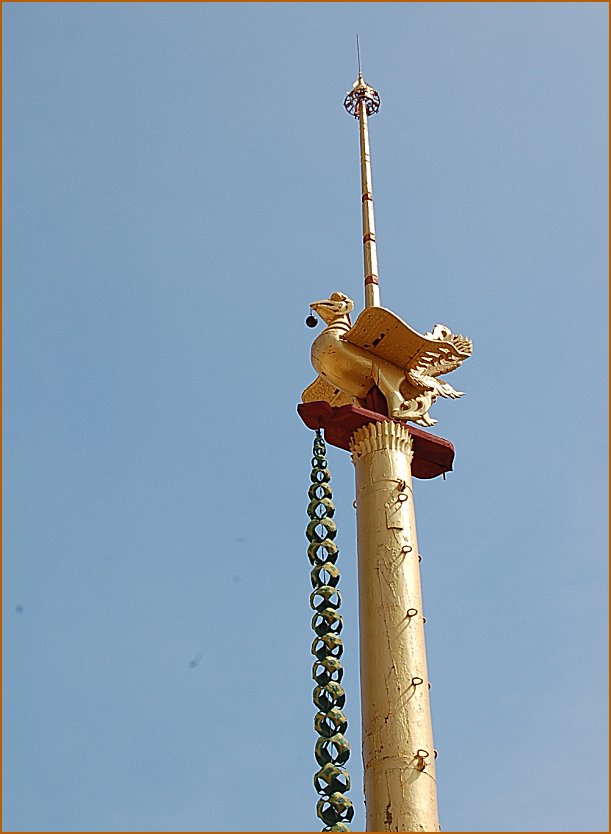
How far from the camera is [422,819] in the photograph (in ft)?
39.0

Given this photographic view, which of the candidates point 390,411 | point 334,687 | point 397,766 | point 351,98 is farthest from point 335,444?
point 351,98

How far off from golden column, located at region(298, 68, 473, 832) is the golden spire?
23mm

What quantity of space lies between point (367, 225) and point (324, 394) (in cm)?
263

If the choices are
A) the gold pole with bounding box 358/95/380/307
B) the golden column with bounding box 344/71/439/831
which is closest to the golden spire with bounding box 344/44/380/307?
the gold pole with bounding box 358/95/380/307

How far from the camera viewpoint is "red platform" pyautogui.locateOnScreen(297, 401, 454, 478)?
47.9 ft

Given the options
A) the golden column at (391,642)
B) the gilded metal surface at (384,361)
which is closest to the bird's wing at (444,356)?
the gilded metal surface at (384,361)

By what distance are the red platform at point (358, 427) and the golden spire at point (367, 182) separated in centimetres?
181

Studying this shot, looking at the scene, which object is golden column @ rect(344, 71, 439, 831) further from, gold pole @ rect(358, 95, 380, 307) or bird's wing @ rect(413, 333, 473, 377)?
gold pole @ rect(358, 95, 380, 307)

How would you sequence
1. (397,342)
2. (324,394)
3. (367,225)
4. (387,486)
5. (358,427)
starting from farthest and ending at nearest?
1. (367,225)
2. (324,394)
3. (397,342)
4. (358,427)
5. (387,486)

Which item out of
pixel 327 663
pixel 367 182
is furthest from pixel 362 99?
pixel 327 663

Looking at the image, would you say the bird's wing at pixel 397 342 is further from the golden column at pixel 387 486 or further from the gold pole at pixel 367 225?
the gold pole at pixel 367 225

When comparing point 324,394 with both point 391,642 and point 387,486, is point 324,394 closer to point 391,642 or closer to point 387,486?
point 387,486

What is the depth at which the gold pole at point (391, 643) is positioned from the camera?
474 inches

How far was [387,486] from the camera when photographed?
557 inches
